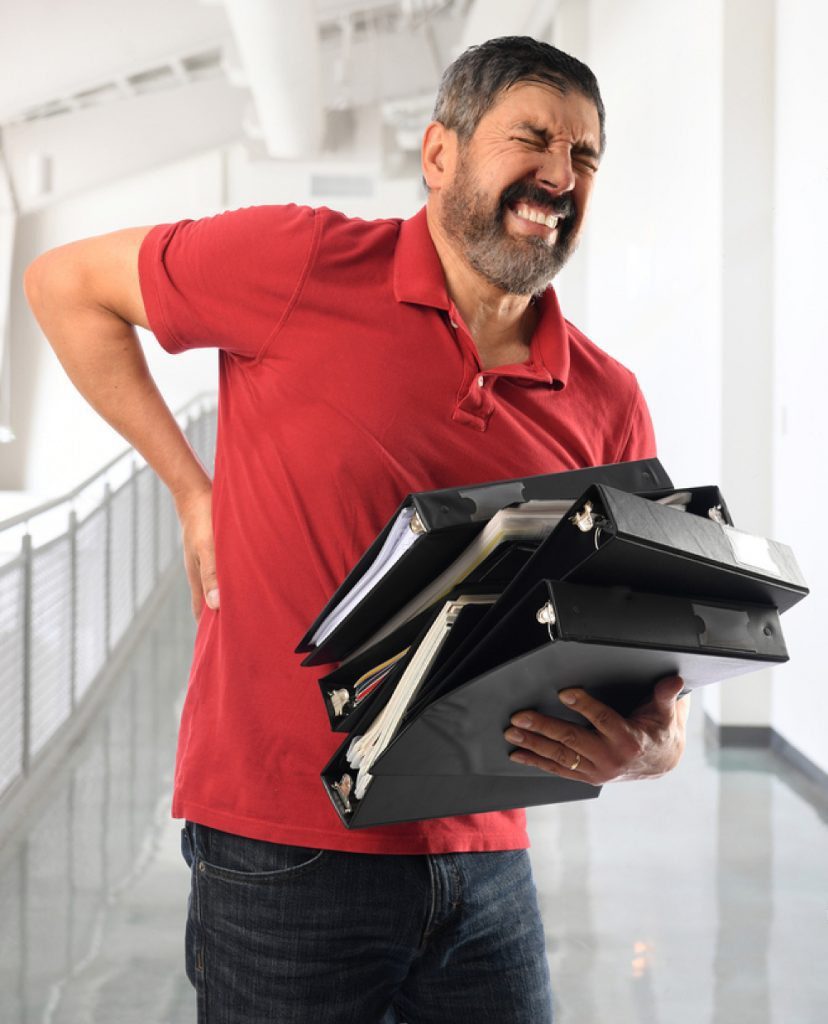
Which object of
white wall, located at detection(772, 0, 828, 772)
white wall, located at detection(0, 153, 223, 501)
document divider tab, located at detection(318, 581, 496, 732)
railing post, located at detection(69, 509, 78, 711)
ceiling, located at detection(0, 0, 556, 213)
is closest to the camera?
document divider tab, located at detection(318, 581, 496, 732)

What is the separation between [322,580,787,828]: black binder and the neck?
0.43 m

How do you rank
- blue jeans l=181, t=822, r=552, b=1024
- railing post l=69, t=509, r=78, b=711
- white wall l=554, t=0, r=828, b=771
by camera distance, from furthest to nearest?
railing post l=69, t=509, r=78, b=711 → white wall l=554, t=0, r=828, b=771 → blue jeans l=181, t=822, r=552, b=1024

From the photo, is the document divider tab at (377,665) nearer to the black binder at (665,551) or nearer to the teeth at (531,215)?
the black binder at (665,551)

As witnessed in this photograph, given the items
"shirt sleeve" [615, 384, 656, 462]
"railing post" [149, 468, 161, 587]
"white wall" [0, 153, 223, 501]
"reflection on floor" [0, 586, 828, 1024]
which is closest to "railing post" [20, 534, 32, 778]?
"reflection on floor" [0, 586, 828, 1024]

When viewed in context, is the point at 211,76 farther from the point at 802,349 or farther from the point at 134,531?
the point at 802,349

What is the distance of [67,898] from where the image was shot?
3.58m

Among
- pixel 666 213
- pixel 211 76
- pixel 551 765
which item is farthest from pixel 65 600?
pixel 211 76

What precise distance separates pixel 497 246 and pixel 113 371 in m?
0.47

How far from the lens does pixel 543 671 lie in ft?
2.88

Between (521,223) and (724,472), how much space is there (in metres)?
4.59

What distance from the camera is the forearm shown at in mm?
1351

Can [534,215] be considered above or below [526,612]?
above

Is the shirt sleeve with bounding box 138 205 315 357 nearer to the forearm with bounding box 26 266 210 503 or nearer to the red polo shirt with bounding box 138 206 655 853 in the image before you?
the red polo shirt with bounding box 138 206 655 853

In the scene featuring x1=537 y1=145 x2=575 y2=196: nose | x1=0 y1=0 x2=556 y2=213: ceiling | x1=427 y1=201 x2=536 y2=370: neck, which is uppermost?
x1=0 y1=0 x2=556 y2=213: ceiling
